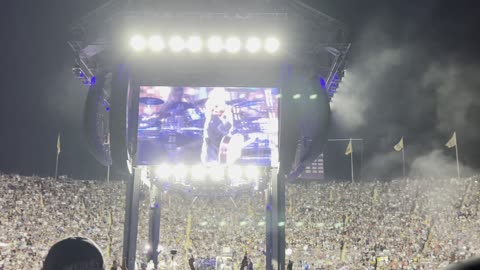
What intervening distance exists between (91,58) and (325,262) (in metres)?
21.9

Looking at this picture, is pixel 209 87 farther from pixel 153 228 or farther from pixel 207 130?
pixel 153 228

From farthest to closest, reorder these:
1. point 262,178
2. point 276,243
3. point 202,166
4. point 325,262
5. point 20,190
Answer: point 20,190, point 325,262, point 262,178, point 202,166, point 276,243

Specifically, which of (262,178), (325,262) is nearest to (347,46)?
(262,178)

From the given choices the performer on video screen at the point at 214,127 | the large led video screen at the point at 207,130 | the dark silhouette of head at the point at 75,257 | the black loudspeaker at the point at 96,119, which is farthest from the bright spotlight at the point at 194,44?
the dark silhouette of head at the point at 75,257

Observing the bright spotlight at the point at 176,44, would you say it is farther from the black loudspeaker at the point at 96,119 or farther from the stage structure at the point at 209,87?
the black loudspeaker at the point at 96,119

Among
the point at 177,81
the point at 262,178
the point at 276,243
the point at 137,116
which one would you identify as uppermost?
the point at 177,81

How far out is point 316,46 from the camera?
711 inches

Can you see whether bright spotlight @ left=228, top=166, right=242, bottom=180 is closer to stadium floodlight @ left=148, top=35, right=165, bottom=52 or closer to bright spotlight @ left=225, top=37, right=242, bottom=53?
bright spotlight @ left=225, top=37, right=242, bottom=53

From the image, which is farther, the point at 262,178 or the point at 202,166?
the point at 262,178

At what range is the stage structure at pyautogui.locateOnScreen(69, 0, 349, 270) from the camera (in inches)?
689

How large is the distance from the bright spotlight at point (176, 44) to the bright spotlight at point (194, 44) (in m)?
0.27

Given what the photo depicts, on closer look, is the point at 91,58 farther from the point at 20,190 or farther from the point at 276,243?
the point at 20,190

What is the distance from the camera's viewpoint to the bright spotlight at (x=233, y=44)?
59.7 ft

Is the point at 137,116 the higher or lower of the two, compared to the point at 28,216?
higher
